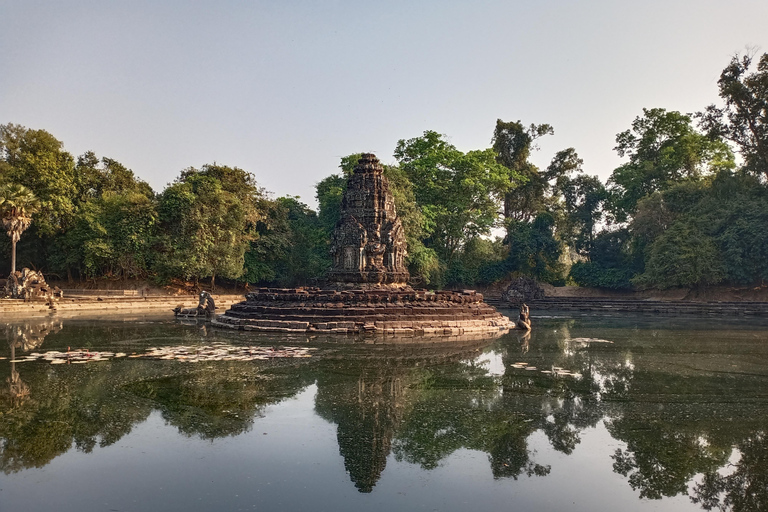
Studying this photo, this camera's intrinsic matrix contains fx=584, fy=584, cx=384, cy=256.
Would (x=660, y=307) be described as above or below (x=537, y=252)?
below

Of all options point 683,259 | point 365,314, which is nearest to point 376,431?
point 365,314

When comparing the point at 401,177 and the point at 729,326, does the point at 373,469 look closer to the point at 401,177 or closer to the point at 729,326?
the point at 729,326

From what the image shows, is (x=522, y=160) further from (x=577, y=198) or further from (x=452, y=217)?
(x=452, y=217)

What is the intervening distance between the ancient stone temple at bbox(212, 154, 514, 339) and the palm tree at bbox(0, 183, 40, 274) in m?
16.3

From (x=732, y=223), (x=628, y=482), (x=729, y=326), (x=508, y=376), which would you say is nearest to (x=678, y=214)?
(x=732, y=223)

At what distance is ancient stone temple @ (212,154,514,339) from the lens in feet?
58.8

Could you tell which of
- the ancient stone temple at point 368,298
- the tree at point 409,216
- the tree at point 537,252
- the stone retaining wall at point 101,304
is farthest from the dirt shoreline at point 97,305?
the tree at point 537,252

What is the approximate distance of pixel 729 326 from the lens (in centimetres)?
2252

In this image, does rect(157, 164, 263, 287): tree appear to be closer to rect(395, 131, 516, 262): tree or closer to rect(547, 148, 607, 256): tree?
rect(395, 131, 516, 262): tree

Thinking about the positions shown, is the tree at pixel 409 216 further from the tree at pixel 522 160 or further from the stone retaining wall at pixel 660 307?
the tree at pixel 522 160

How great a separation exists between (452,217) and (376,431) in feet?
112

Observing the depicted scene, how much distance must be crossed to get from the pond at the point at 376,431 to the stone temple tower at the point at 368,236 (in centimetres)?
925

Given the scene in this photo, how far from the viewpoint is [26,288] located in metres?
28.5

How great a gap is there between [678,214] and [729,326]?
1617cm
